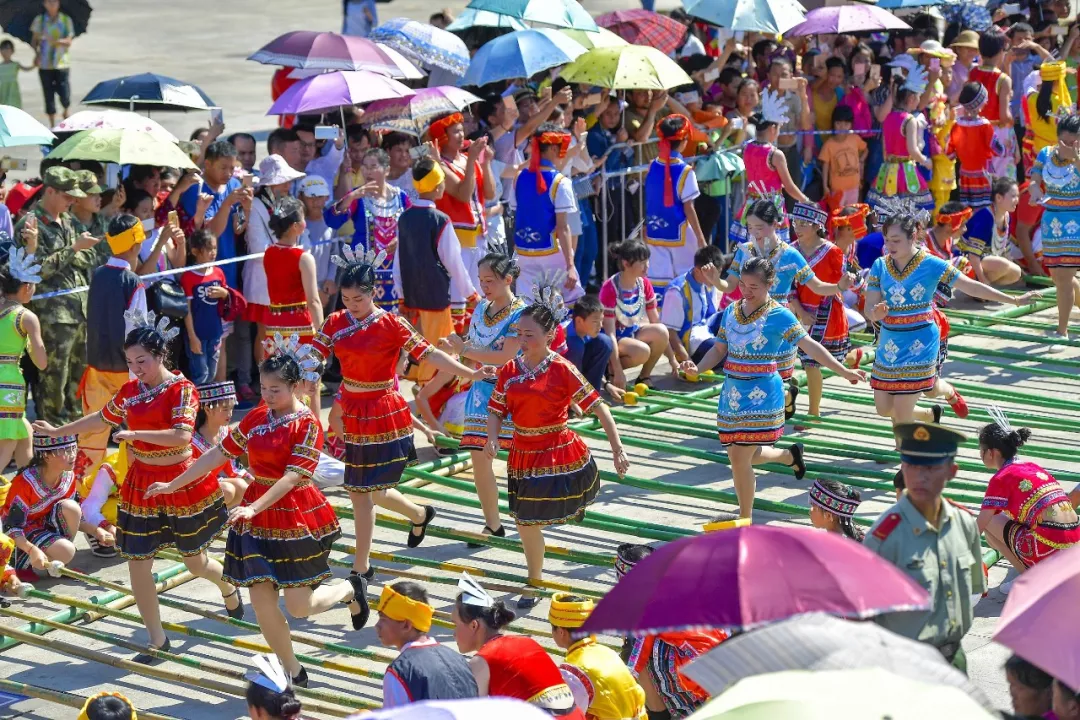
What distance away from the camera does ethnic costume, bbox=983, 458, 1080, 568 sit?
8586 mm

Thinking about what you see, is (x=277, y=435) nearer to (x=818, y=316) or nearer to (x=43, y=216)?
(x=43, y=216)

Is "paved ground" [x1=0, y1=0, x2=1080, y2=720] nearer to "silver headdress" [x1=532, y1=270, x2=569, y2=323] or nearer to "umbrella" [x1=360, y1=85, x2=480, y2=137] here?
"silver headdress" [x1=532, y1=270, x2=569, y2=323]

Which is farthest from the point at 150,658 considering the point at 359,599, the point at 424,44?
the point at 424,44

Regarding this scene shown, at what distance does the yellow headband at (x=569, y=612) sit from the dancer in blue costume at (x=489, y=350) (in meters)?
2.68

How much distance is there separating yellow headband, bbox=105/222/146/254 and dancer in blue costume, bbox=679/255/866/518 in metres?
3.77

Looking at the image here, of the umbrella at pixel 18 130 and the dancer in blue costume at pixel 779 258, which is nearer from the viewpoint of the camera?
the dancer in blue costume at pixel 779 258

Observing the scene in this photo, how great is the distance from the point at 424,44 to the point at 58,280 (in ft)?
15.3

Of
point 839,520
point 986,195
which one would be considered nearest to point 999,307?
point 986,195

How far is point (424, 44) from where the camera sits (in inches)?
588

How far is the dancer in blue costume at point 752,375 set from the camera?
9.98 meters

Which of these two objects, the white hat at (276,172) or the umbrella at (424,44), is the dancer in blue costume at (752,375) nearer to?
the white hat at (276,172)

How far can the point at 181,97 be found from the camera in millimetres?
13820

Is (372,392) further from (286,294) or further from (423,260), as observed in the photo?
(423,260)

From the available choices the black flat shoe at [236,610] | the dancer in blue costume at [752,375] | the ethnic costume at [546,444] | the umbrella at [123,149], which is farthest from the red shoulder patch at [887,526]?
the umbrella at [123,149]
